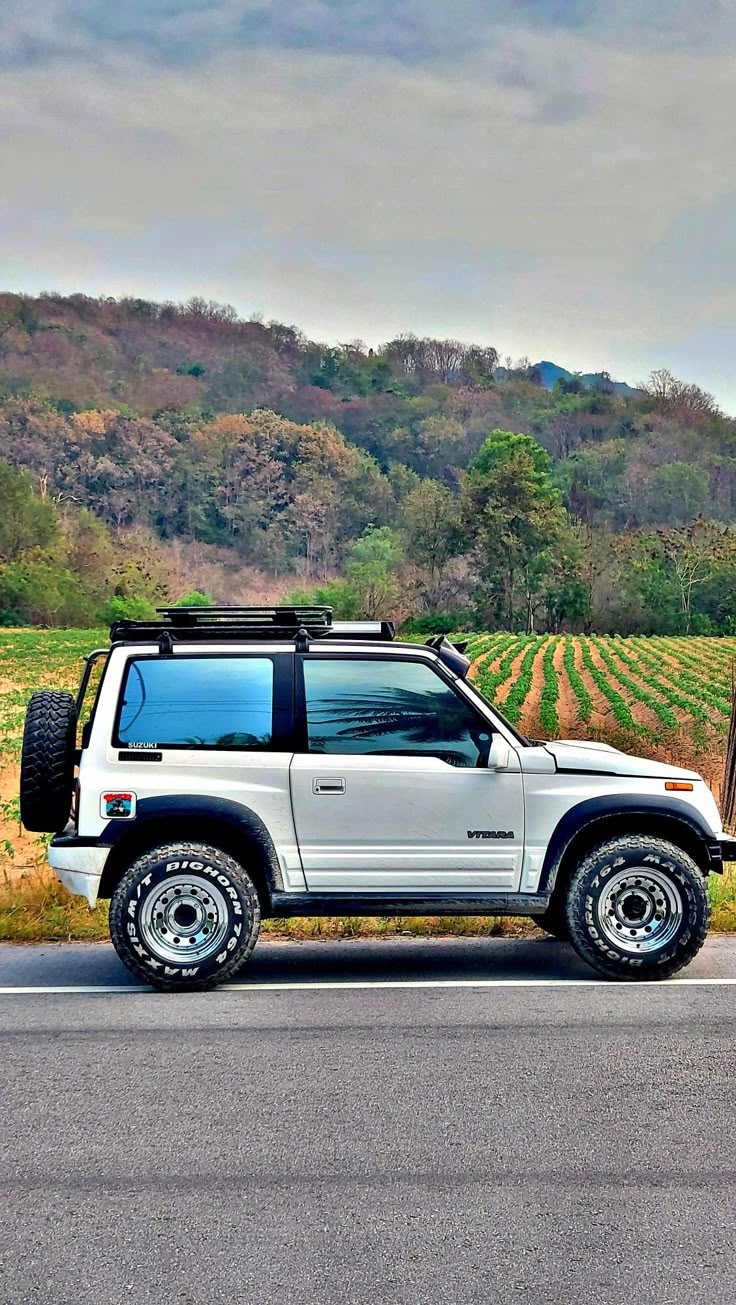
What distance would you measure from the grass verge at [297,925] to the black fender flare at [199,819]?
1.39 metres

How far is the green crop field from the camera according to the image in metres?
22.9

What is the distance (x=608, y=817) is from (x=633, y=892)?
1.45ft

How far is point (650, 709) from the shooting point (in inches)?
1400

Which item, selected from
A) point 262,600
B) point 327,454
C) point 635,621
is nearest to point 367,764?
point 635,621

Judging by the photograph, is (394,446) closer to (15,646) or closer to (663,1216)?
(15,646)

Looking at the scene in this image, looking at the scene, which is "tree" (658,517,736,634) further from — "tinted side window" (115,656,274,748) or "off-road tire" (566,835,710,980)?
"tinted side window" (115,656,274,748)

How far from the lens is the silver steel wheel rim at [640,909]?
6.89m

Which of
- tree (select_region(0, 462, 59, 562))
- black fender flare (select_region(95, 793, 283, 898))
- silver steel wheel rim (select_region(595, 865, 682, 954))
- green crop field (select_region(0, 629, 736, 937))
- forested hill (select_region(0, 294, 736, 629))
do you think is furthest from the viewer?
tree (select_region(0, 462, 59, 562))

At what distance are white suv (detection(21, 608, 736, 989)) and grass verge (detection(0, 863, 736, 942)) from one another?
134 cm

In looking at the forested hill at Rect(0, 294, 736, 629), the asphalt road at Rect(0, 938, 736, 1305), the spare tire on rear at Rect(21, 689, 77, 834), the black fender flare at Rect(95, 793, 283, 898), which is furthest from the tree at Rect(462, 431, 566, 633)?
the asphalt road at Rect(0, 938, 736, 1305)

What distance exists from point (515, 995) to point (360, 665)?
204 cm

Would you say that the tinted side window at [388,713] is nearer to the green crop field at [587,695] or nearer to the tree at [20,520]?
the green crop field at [587,695]

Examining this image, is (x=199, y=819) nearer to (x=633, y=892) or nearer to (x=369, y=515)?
(x=633, y=892)

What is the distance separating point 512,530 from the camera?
362 feet
